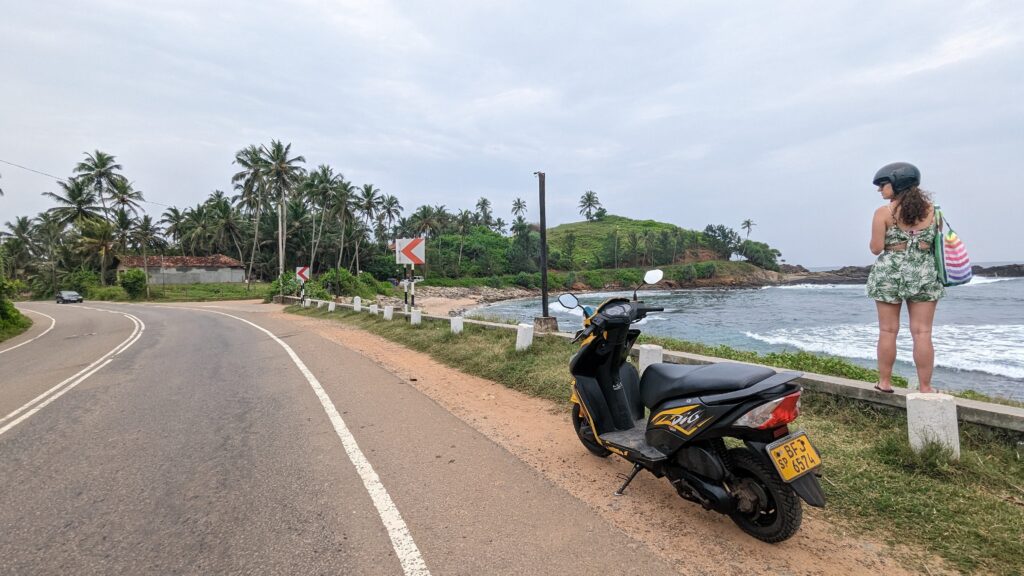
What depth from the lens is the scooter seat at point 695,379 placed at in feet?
9.23

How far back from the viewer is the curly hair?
363 centimetres

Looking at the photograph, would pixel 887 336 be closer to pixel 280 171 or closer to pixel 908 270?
pixel 908 270

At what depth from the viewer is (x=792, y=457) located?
2559mm

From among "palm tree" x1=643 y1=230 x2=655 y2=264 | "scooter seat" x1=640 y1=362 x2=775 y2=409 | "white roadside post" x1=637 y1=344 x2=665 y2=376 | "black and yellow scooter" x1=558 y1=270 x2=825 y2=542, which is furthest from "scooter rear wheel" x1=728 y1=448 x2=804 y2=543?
"palm tree" x1=643 y1=230 x2=655 y2=264

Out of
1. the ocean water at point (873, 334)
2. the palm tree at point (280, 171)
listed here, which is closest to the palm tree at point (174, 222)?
the palm tree at point (280, 171)

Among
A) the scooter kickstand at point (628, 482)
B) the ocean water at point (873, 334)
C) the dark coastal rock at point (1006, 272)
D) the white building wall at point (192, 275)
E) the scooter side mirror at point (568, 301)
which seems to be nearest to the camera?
the scooter kickstand at point (628, 482)

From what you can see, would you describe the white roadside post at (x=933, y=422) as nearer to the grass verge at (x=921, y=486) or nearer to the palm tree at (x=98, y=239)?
the grass verge at (x=921, y=486)

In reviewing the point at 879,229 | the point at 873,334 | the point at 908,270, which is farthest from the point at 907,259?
the point at 873,334

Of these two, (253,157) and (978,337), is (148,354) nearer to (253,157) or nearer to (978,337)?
(978,337)

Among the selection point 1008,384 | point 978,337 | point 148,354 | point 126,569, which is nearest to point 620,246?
point 978,337

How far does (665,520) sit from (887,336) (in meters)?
2.49

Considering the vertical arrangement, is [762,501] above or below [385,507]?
above

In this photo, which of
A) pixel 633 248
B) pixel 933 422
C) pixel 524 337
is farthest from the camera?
pixel 633 248

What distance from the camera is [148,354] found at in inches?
424
